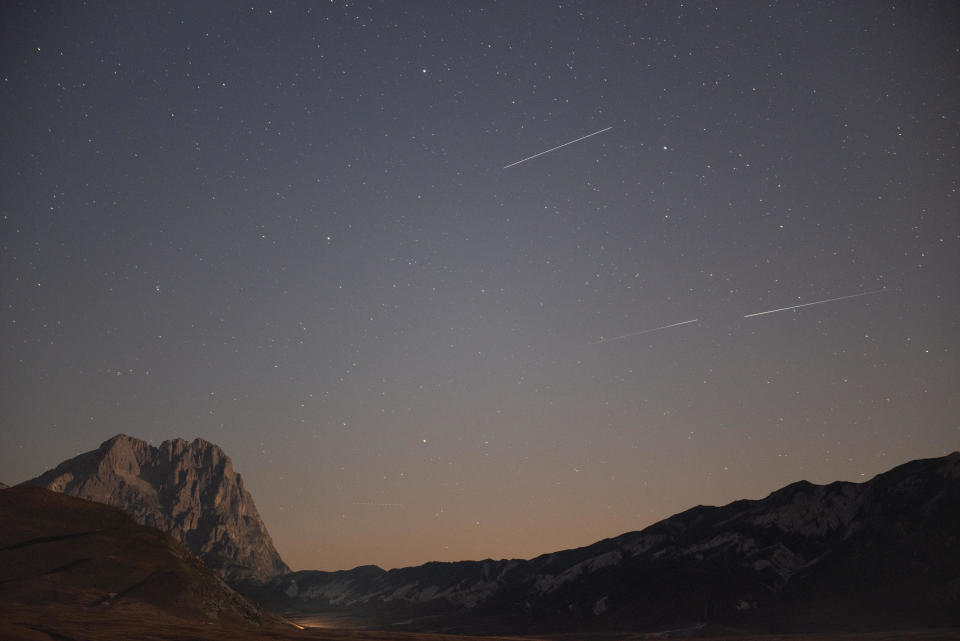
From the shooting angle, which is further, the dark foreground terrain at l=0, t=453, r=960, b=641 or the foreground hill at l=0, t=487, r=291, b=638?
the dark foreground terrain at l=0, t=453, r=960, b=641

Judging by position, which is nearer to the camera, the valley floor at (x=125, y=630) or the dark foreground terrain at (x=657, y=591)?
the valley floor at (x=125, y=630)

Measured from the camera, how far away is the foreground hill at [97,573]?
289 feet

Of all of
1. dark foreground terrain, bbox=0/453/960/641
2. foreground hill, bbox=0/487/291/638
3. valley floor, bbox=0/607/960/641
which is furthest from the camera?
dark foreground terrain, bbox=0/453/960/641

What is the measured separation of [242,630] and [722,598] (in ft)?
435

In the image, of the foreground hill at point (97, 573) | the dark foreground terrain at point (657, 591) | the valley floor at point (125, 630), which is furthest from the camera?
the dark foreground terrain at point (657, 591)

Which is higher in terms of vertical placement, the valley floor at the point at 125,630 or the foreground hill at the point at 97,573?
the foreground hill at the point at 97,573

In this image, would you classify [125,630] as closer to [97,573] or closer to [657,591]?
[97,573]

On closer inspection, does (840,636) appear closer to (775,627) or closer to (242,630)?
(775,627)

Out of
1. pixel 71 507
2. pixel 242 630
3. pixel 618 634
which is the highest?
pixel 71 507

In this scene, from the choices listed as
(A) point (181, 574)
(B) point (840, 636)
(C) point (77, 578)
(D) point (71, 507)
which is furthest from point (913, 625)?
(D) point (71, 507)

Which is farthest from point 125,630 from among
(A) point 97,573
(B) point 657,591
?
(B) point 657,591

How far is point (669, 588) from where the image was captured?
198 meters

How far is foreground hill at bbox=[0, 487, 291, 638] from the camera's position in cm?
8812

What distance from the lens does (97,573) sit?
328 ft
